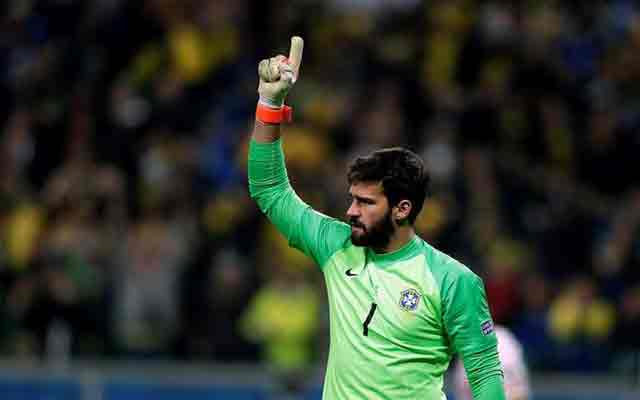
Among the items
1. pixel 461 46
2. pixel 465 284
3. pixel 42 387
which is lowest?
pixel 42 387

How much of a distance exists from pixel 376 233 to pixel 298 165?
7500 mm

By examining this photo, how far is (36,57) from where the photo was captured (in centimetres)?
1555

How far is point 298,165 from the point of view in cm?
1284

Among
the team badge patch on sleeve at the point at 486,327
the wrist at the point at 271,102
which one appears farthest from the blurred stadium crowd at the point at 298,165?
the wrist at the point at 271,102

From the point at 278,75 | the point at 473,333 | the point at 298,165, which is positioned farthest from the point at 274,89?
the point at 298,165

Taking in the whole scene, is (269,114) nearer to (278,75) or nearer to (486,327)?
(278,75)

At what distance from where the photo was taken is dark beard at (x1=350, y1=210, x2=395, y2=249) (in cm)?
534

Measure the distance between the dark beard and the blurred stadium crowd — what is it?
570 cm

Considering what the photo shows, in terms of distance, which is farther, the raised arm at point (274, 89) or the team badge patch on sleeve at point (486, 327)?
the raised arm at point (274, 89)

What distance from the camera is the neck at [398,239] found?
17.9 ft

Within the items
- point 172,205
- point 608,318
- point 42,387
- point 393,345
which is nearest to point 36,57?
point 172,205

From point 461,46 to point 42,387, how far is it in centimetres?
506

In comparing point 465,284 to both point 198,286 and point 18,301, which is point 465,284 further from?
point 18,301

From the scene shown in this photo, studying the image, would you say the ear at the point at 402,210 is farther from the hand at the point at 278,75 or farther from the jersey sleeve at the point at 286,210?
the hand at the point at 278,75
